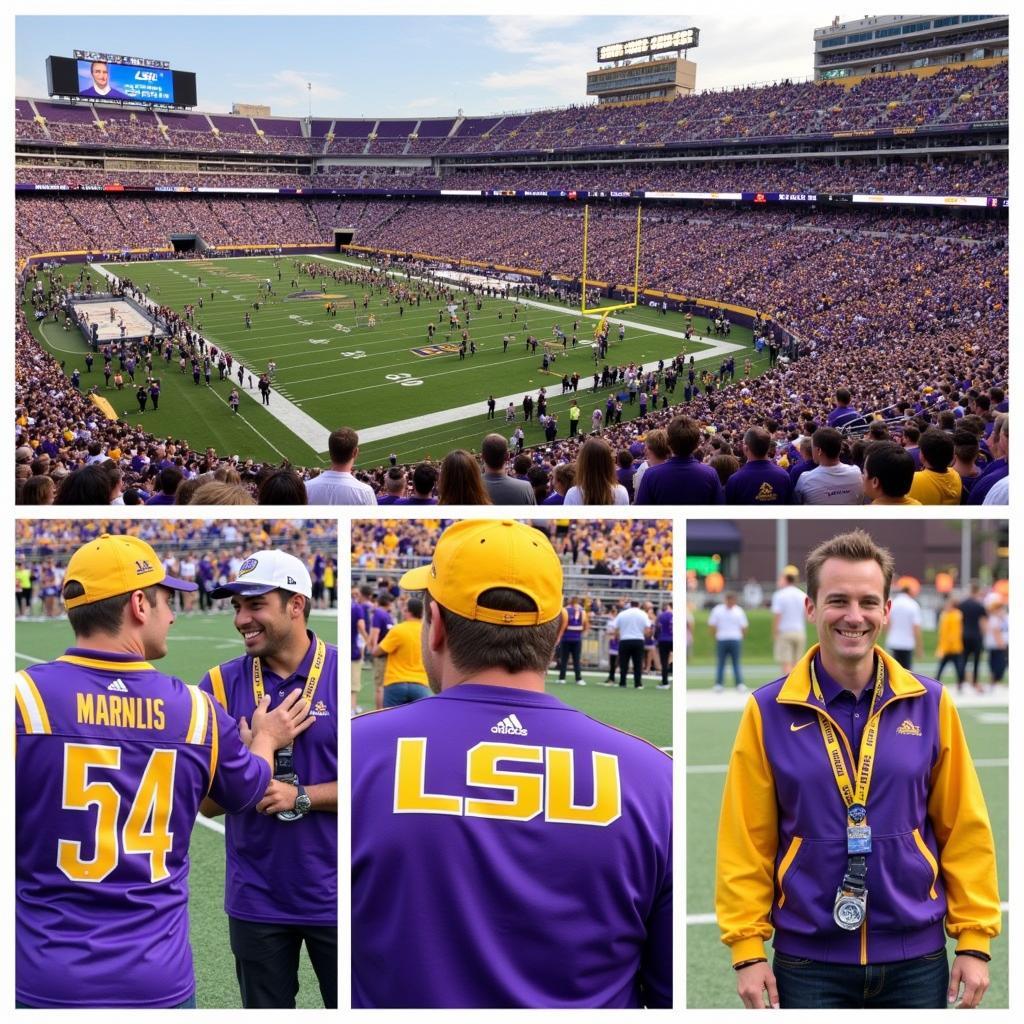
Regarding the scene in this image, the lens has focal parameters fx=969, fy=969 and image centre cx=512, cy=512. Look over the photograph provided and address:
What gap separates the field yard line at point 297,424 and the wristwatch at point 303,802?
787 inches

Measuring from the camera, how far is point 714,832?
23.4 ft

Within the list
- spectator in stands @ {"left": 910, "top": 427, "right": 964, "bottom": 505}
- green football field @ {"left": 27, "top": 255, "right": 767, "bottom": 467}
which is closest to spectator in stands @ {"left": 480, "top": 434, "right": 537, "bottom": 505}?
spectator in stands @ {"left": 910, "top": 427, "right": 964, "bottom": 505}

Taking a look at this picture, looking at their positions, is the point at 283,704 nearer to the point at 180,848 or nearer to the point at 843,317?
the point at 180,848

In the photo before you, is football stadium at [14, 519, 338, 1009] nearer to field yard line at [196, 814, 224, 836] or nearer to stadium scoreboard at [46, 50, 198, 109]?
field yard line at [196, 814, 224, 836]

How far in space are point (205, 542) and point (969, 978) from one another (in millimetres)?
2820

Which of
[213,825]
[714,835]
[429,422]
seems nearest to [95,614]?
[213,825]

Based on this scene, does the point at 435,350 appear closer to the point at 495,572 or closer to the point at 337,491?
the point at 337,491

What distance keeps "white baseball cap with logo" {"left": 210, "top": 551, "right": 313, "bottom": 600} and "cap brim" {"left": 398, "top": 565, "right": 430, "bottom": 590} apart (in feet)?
1.90

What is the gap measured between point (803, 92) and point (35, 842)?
218ft

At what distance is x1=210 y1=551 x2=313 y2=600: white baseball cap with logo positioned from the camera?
324cm

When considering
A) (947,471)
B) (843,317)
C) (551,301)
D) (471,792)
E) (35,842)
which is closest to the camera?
(471,792)

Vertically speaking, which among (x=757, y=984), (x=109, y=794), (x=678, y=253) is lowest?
(x=757, y=984)
